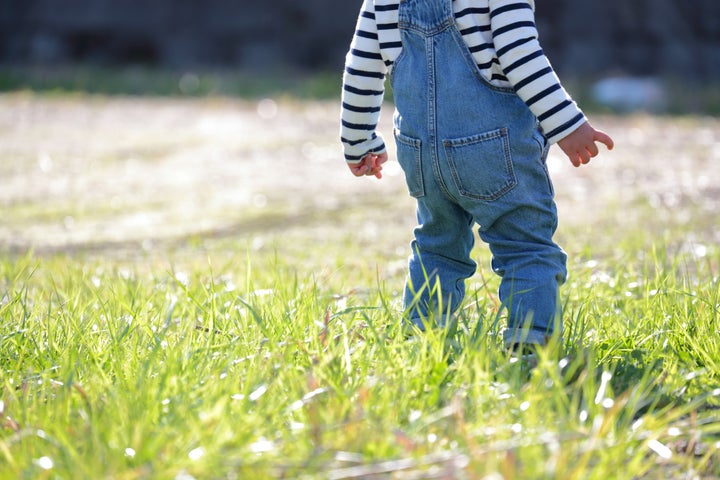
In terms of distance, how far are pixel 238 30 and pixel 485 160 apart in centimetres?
1277

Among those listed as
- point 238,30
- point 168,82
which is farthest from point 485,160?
point 238,30

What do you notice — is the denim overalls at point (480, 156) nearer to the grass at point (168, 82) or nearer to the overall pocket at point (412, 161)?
the overall pocket at point (412, 161)

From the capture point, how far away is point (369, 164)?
2924 millimetres

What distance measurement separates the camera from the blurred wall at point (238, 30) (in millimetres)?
13398

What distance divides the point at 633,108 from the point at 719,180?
4.28 meters

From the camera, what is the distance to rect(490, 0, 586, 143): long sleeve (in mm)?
2439

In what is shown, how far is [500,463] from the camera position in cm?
168

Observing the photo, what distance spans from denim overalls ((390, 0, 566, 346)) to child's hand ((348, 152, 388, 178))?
26 centimetres

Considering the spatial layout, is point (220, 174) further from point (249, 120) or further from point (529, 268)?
point (529, 268)

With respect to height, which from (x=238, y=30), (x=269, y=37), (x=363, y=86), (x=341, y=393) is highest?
(x=238, y=30)

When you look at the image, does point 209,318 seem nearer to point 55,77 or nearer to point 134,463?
point 134,463

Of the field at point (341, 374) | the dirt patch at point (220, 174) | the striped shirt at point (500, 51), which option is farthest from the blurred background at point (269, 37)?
the striped shirt at point (500, 51)

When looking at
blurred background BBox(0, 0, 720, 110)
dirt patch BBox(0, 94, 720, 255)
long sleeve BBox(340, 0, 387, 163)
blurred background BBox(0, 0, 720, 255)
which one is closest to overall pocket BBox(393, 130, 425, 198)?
long sleeve BBox(340, 0, 387, 163)

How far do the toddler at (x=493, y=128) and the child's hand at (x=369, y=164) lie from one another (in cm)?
23
